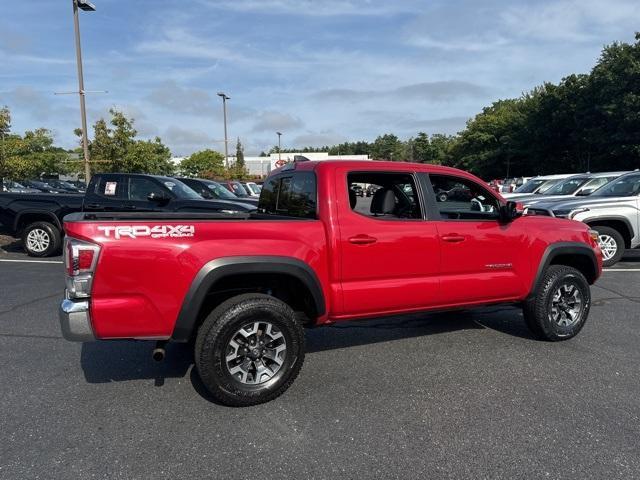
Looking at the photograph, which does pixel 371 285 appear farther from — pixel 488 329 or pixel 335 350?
pixel 488 329

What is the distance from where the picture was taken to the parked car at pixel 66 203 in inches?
397

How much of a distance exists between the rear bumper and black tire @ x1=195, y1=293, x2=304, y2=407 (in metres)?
0.74

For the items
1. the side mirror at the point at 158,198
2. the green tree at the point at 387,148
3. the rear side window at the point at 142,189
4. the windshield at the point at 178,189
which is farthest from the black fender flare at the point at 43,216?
the green tree at the point at 387,148

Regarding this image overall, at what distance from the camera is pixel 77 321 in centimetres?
324

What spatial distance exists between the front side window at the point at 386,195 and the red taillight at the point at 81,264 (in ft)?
7.00

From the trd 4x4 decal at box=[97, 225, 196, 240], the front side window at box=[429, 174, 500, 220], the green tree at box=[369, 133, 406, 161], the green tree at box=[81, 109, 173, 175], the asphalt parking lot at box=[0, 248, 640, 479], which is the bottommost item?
the asphalt parking lot at box=[0, 248, 640, 479]

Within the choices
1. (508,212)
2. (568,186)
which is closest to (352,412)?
(508,212)

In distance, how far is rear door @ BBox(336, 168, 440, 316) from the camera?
12.9 feet

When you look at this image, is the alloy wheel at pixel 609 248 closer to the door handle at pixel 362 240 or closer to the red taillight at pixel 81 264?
→ the door handle at pixel 362 240

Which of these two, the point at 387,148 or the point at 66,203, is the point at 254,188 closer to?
the point at 66,203

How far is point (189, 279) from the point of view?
11.1 feet

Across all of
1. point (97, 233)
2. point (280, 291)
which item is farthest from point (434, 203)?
point (97, 233)

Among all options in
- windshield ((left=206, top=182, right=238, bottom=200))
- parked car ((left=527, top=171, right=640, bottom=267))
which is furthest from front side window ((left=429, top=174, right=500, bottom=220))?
windshield ((left=206, top=182, right=238, bottom=200))

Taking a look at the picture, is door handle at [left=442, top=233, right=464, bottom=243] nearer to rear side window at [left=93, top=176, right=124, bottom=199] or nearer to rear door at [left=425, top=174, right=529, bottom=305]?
rear door at [left=425, top=174, right=529, bottom=305]
